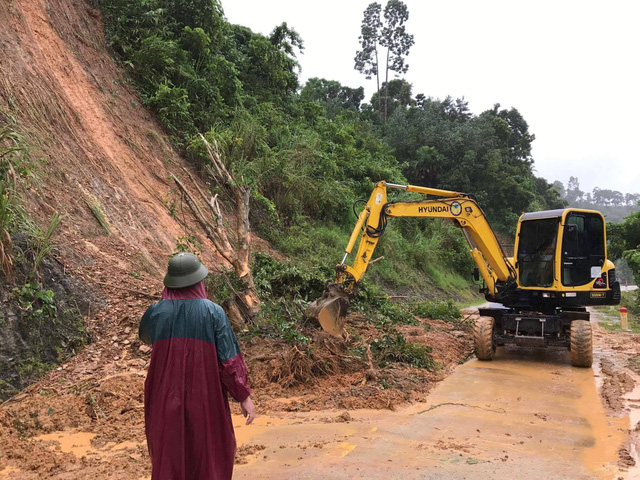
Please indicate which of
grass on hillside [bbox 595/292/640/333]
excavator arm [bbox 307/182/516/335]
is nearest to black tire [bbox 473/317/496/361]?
excavator arm [bbox 307/182/516/335]

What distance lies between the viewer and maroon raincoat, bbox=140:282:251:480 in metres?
3.05

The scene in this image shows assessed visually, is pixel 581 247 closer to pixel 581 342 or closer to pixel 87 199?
pixel 581 342

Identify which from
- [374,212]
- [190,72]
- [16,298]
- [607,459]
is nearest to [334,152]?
[190,72]

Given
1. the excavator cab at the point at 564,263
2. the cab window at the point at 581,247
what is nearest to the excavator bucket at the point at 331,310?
the excavator cab at the point at 564,263

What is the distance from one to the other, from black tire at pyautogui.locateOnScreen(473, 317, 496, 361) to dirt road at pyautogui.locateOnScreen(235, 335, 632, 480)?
1.66 m

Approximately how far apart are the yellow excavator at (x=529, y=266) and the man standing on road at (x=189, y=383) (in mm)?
5172

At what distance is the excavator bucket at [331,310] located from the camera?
7703 mm

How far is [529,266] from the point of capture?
9.48 meters

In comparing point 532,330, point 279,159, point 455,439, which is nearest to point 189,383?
point 455,439

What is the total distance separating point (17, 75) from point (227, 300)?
651cm

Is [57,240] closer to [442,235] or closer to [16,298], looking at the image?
[16,298]

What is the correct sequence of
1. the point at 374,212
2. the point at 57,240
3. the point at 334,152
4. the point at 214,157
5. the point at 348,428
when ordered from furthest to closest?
1. the point at 334,152
2. the point at 214,157
3. the point at 374,212
4. the point at 57,240
5. the point at 348,428

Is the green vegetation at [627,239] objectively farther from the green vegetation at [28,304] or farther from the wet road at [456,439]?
the green vegetation at [28,304]

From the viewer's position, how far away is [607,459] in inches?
177
